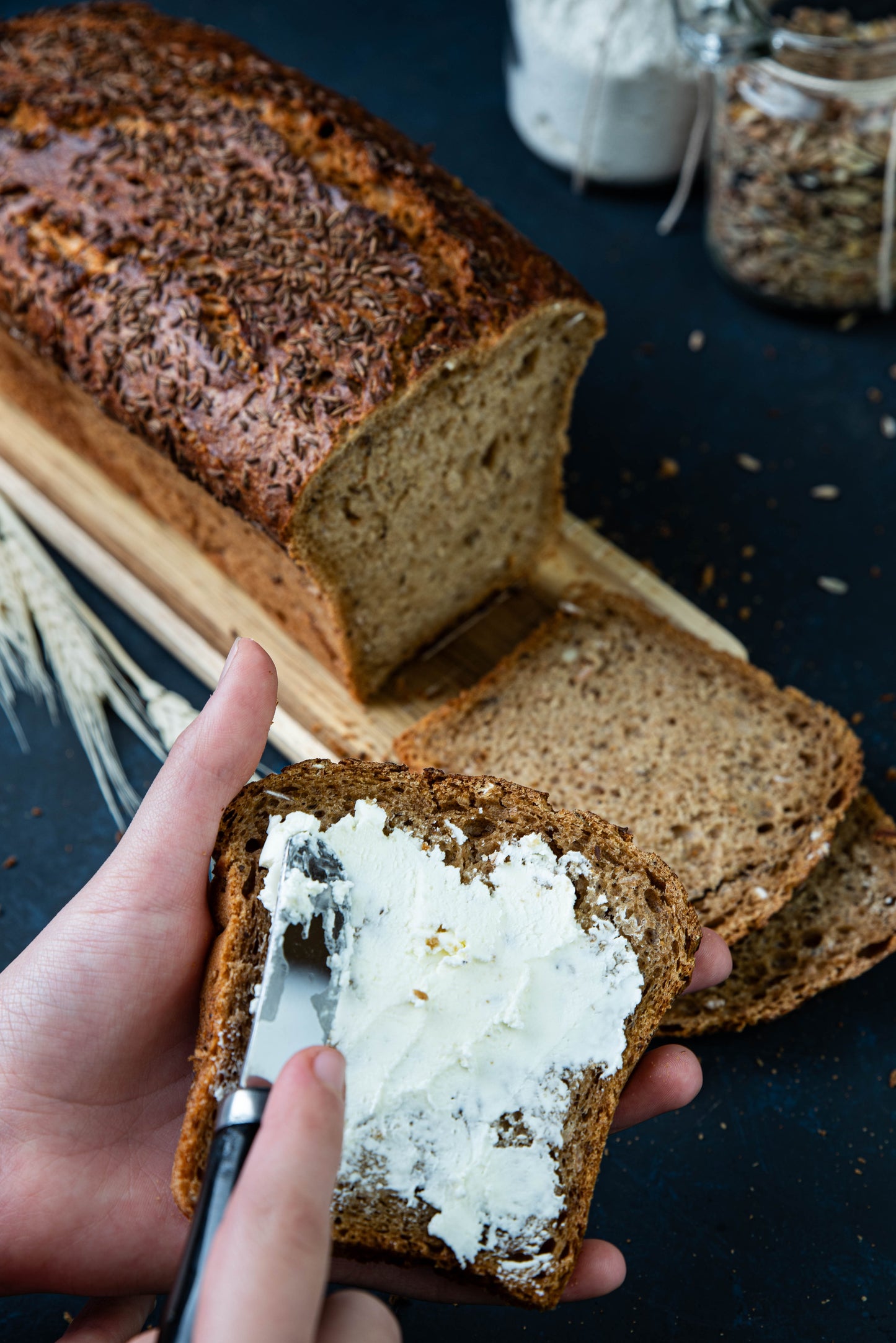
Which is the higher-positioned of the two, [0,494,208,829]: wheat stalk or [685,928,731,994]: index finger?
[685,928,731,994]: index finger

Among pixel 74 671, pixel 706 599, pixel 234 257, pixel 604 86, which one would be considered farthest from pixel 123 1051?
pixel 604 86

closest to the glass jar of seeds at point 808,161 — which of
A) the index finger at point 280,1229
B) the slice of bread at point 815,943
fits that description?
the slice of bread at point 815,943

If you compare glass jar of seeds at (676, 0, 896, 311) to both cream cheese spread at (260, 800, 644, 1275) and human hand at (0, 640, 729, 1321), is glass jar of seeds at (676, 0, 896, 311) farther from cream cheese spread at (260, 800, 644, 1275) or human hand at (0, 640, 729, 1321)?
cream cheese spread at (260, 800, 644, 1275)

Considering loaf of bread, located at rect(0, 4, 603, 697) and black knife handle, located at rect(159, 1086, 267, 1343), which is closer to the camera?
black knife handle, located at rect(159, 1086, 267, 1343)

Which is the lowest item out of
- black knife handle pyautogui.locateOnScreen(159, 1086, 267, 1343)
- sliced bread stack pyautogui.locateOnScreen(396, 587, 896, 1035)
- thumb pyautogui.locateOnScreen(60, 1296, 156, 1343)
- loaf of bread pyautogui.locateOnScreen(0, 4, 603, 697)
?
thumb pyautogui.locateOnScreen(60, 1296, 156, 1343)

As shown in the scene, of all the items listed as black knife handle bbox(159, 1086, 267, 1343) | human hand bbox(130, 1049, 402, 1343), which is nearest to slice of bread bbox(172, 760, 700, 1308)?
black knife handle bbox(159, 1086, 267, 1343)

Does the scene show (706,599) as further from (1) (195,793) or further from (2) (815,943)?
(1) (195,793)

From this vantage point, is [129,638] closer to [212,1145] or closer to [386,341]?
[386,341]
